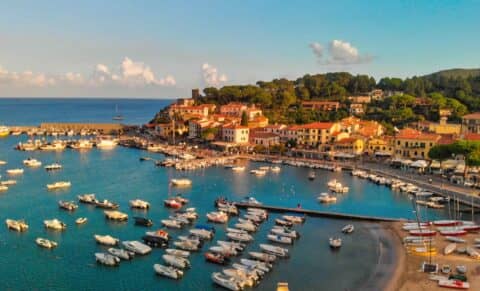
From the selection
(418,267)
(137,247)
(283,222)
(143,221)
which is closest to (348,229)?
(283,222)

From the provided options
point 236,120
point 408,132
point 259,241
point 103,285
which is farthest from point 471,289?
point 236,120

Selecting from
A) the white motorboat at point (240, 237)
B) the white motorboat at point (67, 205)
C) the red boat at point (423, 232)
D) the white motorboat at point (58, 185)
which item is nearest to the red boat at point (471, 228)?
the red boat at point (423, 232)

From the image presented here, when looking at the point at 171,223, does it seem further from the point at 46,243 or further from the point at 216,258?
the point at 46,243

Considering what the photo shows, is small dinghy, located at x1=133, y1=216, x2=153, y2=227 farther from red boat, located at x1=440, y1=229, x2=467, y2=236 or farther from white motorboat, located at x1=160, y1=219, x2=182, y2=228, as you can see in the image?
red boat, located at x1=440, y1=229, x2=467, y2=236

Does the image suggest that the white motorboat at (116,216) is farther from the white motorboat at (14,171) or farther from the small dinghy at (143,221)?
the white motorboat at (14,171)

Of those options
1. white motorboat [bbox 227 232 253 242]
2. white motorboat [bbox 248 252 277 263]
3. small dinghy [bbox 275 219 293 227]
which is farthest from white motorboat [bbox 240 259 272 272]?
small dinghy [bbox 275 219 293 227]

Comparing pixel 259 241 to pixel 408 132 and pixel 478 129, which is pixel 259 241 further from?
pixel 478 129
